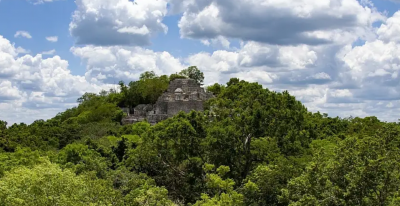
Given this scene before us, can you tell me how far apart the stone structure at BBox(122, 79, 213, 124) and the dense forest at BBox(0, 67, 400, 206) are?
49.2 feet

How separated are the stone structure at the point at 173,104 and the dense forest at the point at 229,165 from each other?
1500 centimetres

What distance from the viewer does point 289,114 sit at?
84.6 feet

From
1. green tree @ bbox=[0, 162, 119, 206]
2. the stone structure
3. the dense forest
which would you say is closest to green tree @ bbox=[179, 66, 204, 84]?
the stone structure

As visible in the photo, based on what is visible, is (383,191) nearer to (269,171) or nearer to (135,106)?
(269,171)

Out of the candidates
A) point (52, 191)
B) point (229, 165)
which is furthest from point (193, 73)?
point (52, 191)

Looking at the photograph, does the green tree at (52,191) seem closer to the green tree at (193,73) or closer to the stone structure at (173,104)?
the stone structure at (173,104)

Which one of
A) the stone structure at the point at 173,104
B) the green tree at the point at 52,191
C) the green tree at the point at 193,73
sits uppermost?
the green tree at the point at 193,73

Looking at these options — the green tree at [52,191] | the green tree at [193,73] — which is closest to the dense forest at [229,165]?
the green tree at [52,191]

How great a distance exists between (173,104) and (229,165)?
28668 millimetres

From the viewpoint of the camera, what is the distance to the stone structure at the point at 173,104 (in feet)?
172

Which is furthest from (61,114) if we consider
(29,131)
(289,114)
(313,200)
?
(313,200)

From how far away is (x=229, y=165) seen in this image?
2553cm

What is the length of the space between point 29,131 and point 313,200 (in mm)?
34338

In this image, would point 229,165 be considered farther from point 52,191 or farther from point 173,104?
point 173,104
